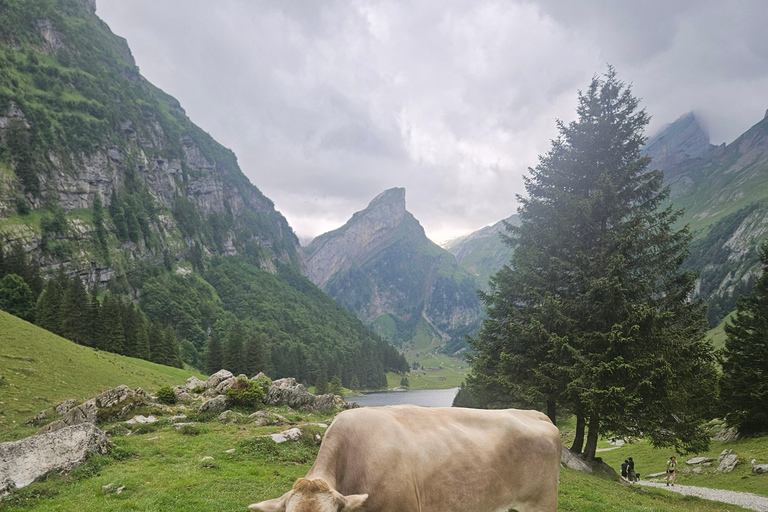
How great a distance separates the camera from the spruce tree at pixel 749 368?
84.9 ft

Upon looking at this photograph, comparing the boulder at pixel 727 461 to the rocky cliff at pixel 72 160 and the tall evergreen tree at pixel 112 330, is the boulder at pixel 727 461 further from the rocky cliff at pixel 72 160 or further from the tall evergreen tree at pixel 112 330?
the rocky cliff at pixel 72 160

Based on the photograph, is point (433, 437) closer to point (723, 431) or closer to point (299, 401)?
point (299, 401)

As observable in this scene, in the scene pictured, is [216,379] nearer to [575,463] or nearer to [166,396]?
[166,396]

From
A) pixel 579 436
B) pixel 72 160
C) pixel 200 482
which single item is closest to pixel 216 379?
pixel 200 482

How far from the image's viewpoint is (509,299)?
75.2 ft

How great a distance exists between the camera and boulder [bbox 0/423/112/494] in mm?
10471

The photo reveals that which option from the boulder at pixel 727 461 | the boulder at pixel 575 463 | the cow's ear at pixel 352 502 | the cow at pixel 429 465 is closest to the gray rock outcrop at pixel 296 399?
the boulder at pixel 575 463

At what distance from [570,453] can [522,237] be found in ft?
41.8

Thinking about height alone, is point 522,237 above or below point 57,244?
below

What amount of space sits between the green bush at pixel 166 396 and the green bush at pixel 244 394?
5278 millimetres

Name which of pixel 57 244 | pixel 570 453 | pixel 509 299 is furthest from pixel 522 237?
pixel 57 244

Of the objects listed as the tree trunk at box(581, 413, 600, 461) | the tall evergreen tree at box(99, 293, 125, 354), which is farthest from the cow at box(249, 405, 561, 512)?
the tall evergreen tree at box(99, 293, 125, 354)

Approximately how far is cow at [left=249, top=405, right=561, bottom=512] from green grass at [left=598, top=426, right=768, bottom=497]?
66.0ft

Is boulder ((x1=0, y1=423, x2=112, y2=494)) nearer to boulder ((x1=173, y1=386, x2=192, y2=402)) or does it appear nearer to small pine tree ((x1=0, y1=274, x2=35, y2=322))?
boulder ((x1=173, y1=386, x2=192, y2=402))
